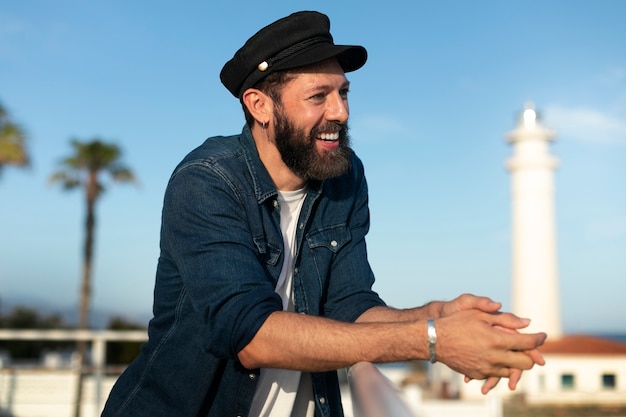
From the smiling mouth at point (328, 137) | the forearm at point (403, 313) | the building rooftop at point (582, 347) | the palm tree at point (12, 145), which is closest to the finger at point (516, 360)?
the forearm at point (403, 313)

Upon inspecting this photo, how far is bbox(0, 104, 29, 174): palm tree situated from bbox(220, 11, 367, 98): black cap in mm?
21517

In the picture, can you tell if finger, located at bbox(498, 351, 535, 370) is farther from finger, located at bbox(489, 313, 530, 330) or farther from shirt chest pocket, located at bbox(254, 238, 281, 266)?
shirt chest pocket, located at bbox(254, 238, 281, 266)

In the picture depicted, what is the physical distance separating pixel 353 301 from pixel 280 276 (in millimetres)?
227

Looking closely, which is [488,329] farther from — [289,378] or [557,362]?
[557,362]

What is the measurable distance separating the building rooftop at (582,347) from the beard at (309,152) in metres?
32.1

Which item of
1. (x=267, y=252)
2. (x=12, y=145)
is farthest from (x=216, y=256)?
(x=12, y=145)

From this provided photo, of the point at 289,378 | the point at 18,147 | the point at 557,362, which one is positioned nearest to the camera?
the point at 289,378

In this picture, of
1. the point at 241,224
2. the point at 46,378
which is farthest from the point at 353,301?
the point at 46,378

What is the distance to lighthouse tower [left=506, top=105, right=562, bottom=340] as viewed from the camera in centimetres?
3375

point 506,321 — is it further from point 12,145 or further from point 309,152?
point 12,145

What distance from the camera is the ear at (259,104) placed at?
2375 mm

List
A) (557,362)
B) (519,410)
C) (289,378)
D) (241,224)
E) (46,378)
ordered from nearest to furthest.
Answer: (241,224)
(289,378)
(46,378)
(519,410)
(557,362)

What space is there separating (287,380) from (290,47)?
3.02ft

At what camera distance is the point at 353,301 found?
2.37m
